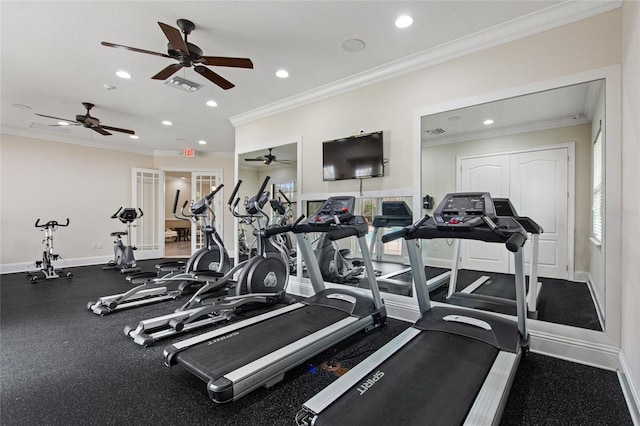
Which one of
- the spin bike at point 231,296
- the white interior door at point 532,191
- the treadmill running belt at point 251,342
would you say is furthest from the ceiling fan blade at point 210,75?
the white interior door at point 532,191

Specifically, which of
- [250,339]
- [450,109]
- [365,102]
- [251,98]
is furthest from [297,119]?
[250,339]

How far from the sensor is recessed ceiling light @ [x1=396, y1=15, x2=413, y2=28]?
2688 mm

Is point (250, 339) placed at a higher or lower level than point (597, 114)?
lower

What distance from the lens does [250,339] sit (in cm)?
241

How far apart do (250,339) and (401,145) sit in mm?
2636

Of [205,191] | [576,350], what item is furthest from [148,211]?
[576,350]

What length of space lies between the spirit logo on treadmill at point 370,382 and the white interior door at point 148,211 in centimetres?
789

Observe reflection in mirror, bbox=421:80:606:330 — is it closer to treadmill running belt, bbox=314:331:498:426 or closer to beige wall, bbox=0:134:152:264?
treadmill running belt, bbox=314:331:498:426

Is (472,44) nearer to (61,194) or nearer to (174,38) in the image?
(174,38)

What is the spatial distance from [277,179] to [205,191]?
453 centimetres

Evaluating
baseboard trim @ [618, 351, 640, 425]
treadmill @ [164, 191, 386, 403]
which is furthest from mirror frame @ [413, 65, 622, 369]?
treadmill @ [164, 191, 386, 403]

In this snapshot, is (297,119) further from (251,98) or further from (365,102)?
(365,102)

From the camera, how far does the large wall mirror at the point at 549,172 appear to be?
2447 mm

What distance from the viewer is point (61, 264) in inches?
263
